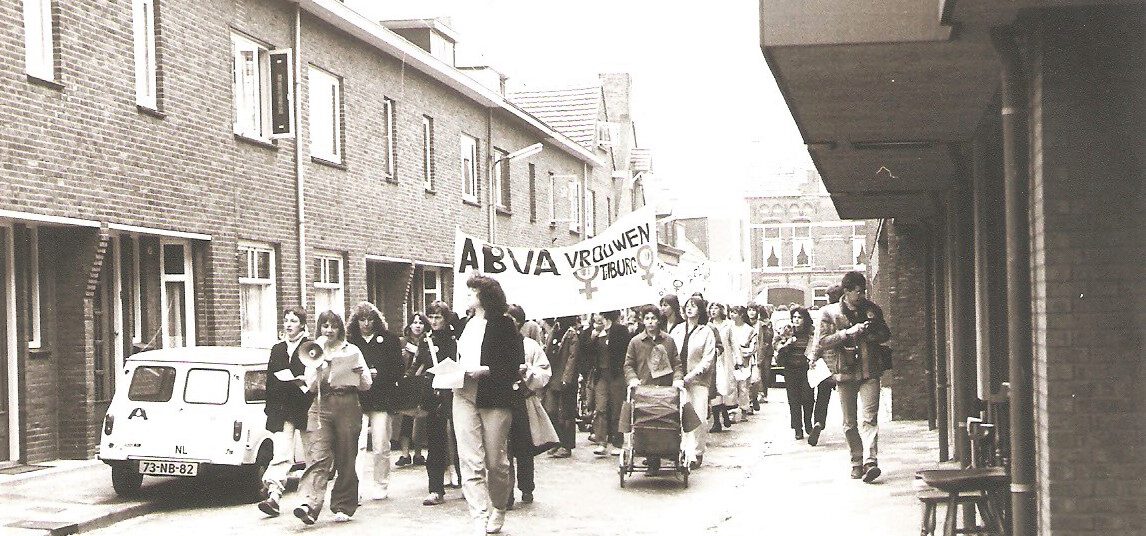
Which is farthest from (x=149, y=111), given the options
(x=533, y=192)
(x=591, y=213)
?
(x=591, y=213)

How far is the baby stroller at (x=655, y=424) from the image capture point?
13.6 metres

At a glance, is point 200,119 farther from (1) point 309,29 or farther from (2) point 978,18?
(2) point 978,18

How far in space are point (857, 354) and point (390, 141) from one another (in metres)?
14.4

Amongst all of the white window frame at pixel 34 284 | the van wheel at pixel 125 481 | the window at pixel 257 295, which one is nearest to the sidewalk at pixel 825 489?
Answer: the van wheel at pixel 125 481

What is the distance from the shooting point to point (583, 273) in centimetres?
1734

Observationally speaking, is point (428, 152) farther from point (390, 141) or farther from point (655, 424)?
point (655, 424)

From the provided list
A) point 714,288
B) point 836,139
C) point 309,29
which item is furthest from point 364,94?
point 714,288

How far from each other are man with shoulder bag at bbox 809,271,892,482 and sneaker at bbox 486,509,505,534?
143 inches

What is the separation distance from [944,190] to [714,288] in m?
28.7

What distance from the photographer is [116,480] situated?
13.1 metres

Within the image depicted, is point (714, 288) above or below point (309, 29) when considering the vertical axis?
below

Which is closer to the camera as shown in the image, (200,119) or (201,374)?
(201,374)

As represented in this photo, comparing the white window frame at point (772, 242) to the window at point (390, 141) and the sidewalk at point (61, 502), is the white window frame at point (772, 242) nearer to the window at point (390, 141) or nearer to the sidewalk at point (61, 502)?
the window at point (390, 141)

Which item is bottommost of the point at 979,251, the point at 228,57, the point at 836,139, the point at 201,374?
the point at 201,374
